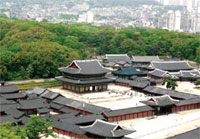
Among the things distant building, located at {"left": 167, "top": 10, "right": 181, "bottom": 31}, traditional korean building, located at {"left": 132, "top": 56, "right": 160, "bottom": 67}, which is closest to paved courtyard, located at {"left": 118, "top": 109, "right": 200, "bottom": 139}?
traditional korean building, located at {"left": 132, "top": 56, "right": 160, "bottom": 67}

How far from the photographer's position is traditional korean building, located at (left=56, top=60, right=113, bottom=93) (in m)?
37.7

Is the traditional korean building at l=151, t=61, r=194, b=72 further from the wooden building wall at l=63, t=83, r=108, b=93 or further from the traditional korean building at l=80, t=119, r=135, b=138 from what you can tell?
the traditional korean building at l=80, t=119, r=135, b=138

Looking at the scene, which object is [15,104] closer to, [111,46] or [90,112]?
[90,112]

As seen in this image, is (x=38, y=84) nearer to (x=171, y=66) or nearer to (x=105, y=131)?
(x=171, y=66)

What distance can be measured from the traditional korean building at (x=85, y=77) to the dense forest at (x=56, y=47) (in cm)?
610

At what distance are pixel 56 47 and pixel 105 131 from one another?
92.1 ft

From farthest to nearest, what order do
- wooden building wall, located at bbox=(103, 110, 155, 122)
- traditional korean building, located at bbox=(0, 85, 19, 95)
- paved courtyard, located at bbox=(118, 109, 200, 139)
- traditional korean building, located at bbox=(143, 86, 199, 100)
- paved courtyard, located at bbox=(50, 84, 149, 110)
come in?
1. traditional korean building, located at bbox=(143, 86, 199, 100)
2. traditional korean building, located at bbox=(0, 85, 19, 95)
3. paved courtyard, located at bbox=(50, 84, 149, 110)
4. wooden building wall, located at bbox=(103, 110, 155, 122)
5. paved courtyard, located at bbox=(118, 109, 200, 139)

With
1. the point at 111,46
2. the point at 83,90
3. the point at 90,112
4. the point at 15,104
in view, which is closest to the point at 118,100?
the point at 83,90

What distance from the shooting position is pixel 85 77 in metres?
38.2

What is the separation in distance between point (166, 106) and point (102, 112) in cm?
625

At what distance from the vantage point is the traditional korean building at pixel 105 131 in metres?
21.3

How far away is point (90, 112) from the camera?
29.1m

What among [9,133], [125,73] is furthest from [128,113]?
[125,73]

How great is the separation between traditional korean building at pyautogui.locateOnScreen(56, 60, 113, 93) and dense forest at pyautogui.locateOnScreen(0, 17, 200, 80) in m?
6.10
